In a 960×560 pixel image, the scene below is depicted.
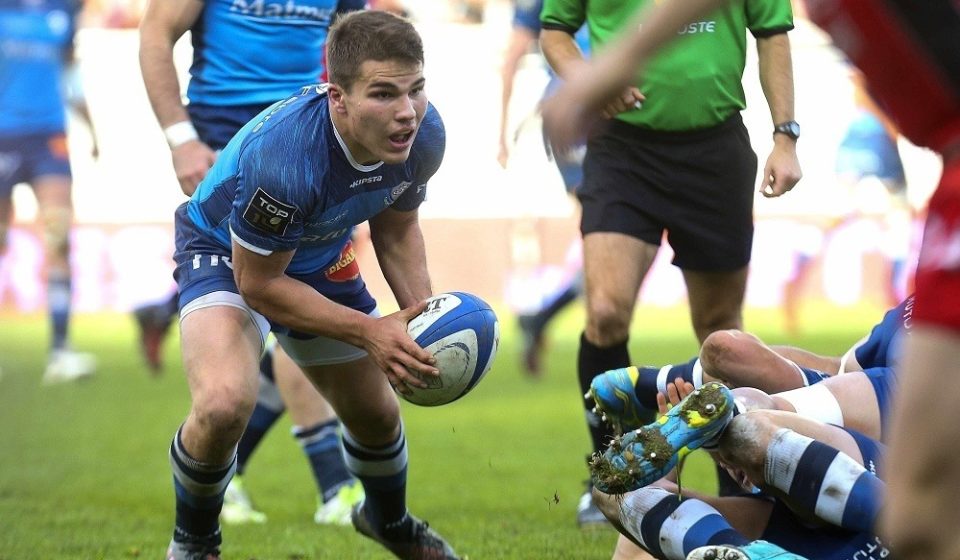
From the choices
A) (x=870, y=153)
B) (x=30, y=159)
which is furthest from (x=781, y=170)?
(x=870, y=153)

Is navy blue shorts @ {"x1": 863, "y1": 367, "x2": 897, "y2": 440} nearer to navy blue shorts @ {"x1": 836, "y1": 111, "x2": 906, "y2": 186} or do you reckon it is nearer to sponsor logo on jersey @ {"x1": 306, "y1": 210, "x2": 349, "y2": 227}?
sponsor logo on jersey @ {"x1": 306, "y1": 210, "x2": 349, "y2": 227}

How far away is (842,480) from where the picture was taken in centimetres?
332

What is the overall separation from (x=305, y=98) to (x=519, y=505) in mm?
2331

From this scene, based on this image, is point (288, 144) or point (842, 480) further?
point (288, 144)

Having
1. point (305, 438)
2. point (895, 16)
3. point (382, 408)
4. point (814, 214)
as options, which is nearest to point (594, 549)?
point (382, 408)

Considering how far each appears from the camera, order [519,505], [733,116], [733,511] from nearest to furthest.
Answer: [733,511] → [733,116] → [519,505]

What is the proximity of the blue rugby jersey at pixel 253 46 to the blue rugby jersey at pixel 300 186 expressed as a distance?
107 centimetres

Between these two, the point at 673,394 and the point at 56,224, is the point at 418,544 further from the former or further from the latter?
the point at 56,224

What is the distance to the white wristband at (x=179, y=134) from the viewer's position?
207 inches

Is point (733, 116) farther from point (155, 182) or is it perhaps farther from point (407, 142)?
point (155, 182)

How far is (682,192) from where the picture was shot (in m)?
5.39

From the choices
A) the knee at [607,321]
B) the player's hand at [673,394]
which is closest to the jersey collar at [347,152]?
the player's hand at [673,394]

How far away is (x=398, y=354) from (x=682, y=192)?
1.78m

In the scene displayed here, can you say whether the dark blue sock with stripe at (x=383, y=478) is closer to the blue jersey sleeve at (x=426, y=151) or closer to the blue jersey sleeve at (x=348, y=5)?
the blue jersey sleeve at (x=426, y=151)
